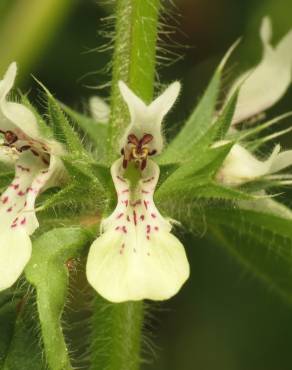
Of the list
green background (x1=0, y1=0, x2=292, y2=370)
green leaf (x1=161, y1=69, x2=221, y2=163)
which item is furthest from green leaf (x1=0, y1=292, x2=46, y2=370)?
green background (x1=0, y1=0, x2=292, y2=370)

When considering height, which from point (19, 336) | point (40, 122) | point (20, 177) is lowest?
point (19, 336)

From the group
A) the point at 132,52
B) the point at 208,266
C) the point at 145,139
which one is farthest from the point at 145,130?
the point at 208,266

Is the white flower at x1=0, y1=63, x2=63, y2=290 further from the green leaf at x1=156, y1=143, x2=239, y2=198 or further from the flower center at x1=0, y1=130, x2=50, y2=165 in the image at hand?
the green leaf at x1=156, y1=143, x2=239, y2=198

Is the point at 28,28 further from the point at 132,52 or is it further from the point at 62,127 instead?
the point at 62,127

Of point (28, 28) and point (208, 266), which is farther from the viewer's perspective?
point (208, 266)

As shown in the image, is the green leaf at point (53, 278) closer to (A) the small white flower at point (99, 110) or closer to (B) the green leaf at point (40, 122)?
(B) the green leaf at point (40, 122)

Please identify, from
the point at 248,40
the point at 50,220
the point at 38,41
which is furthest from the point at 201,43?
the point at 50,220

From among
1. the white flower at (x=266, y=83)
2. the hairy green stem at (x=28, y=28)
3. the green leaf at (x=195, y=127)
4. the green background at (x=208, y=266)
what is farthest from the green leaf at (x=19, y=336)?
the green background at (x=208, y=266)
